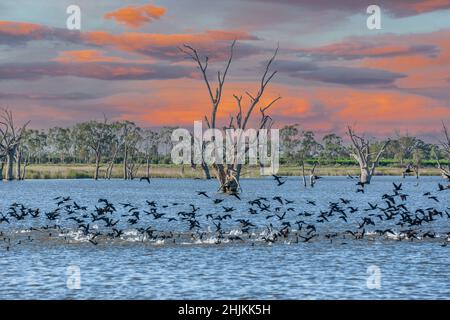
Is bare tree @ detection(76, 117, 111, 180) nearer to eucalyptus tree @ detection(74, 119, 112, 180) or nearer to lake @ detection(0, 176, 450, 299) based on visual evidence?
eucalyptus tree @ detection(74, 119, 112, 180)

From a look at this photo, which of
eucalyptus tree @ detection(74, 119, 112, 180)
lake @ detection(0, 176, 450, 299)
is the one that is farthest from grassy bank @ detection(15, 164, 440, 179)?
lake @ detection(0, 176, 450, 299)

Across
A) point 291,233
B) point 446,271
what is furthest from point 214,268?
point 291,233

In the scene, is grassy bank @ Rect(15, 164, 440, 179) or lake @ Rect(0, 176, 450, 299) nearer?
lake @ Rect(0, 176, 450, 299)

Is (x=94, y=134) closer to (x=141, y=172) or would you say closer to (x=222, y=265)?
(x=141, y=172)

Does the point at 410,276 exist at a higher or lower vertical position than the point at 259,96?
lower

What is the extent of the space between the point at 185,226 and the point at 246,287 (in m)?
23.2

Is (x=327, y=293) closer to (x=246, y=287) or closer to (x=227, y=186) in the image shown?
(x=246, y=287)

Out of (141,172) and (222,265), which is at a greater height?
(141,172)

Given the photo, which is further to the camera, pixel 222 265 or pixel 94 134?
pixel 94 134

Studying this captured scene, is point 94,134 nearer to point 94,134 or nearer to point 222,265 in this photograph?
point 94,134

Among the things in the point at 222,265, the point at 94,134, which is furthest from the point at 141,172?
the point at 222,265

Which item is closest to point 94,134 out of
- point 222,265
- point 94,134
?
point 94,134

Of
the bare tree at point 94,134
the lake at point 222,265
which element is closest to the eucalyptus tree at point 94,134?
the bare tree at point 94,134
